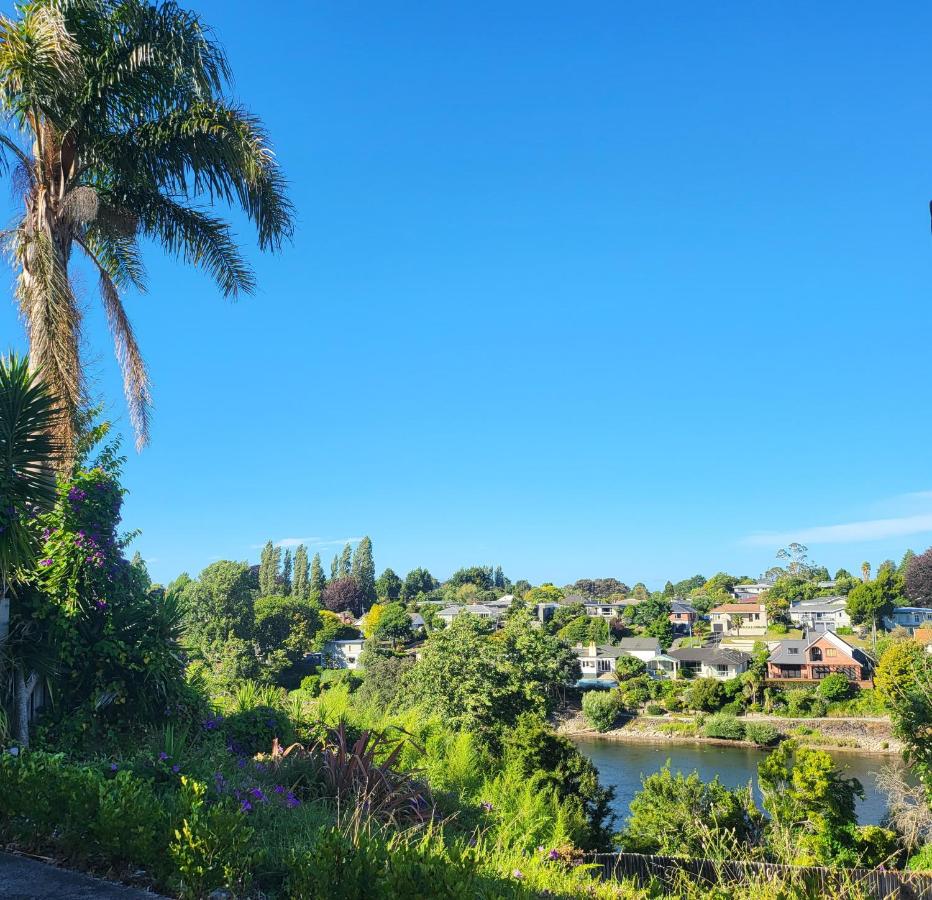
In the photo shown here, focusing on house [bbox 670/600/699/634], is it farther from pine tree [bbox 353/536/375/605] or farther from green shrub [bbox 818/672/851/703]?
pine tree [bbox 353/536/375/605]

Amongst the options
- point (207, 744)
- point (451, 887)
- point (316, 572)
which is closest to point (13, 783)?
point (207, 744)

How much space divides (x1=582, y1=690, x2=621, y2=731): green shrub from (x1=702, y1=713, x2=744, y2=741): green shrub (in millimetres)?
6016

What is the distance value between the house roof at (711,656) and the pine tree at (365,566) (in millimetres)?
55332

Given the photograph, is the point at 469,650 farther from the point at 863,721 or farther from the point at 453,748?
the point at 863,721

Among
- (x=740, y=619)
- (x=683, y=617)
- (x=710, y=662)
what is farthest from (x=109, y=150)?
(x=683, y=617)

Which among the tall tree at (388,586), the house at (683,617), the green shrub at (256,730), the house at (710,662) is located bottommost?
the house at (710,662)

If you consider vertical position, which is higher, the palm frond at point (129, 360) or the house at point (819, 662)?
the palm frond at point (129, 360)

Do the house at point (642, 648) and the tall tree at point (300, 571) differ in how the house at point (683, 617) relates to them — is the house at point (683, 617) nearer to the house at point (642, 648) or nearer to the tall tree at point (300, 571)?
the house at point (642, 648)

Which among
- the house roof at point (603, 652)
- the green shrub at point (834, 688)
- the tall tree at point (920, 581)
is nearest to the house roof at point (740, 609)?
the tall tree at point (920, 581)

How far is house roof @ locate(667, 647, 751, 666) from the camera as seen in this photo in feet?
196

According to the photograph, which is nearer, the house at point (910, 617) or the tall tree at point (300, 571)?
the house at point (910, 617)

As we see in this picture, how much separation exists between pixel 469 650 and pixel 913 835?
16.2 metres

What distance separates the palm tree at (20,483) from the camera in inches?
263

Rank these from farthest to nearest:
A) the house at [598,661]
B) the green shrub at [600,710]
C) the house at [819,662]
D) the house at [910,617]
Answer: the house at [910,617] < the house at [598,661] < the house at [819,662] < the green shrub at [600,710]
